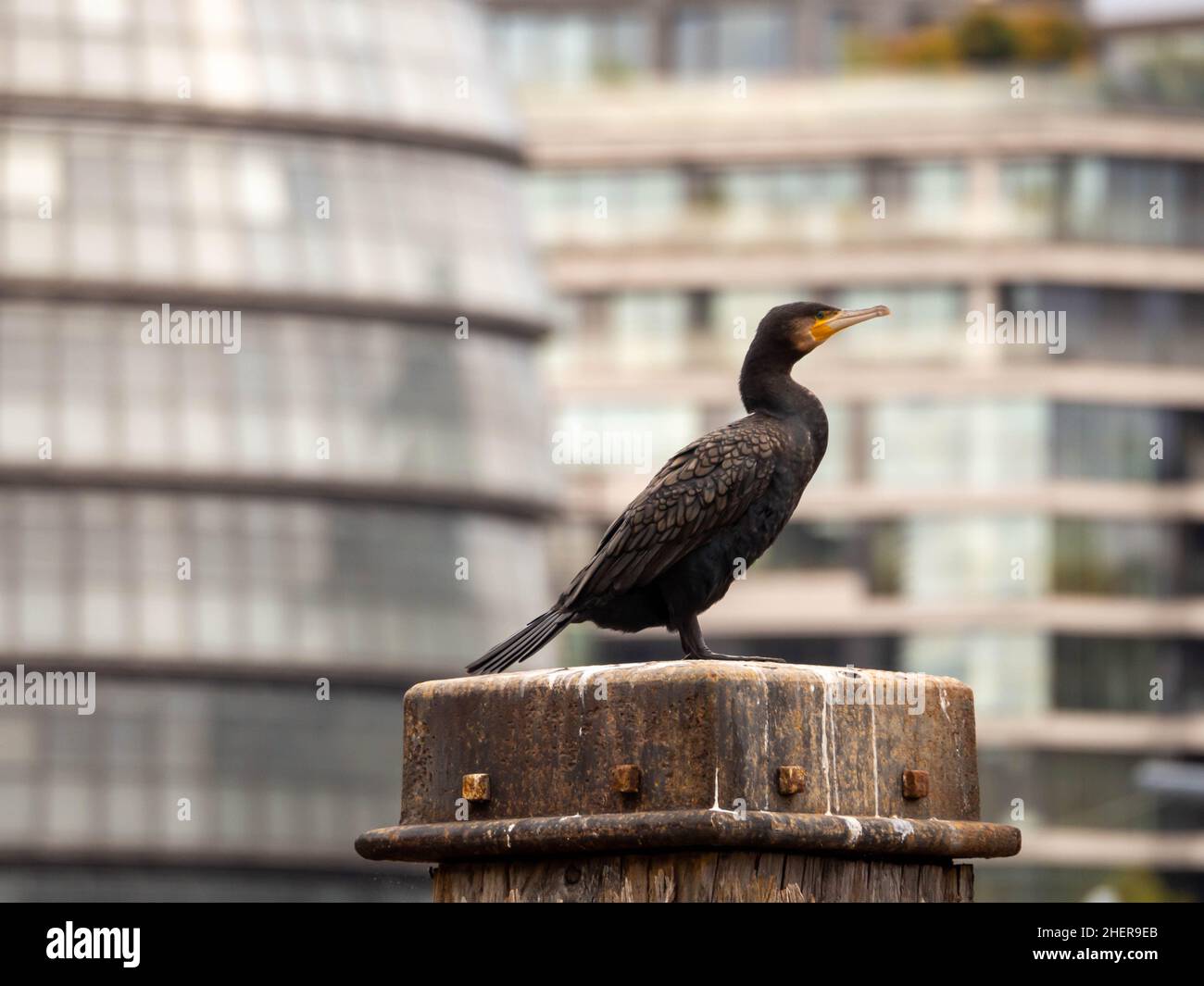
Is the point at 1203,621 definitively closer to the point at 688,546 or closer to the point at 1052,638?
the point at 1052,638

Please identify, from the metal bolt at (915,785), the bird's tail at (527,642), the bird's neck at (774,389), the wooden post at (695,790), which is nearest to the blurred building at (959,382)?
the bird's neck at (774,389)

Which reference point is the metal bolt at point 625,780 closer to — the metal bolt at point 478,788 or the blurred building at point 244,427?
the metal bolt at point 478,788

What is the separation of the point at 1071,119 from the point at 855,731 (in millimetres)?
73621

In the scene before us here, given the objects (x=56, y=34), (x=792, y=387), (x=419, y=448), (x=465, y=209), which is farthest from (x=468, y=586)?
(x=792, y=387)

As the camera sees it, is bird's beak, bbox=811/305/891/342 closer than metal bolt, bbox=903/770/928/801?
No

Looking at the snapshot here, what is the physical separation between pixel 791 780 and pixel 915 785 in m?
0.57

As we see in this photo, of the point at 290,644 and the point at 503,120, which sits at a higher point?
the point at 503,120

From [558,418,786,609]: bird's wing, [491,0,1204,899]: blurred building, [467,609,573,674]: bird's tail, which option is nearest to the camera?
[467,609,573,674]: bird's tail

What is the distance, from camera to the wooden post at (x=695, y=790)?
8766mm

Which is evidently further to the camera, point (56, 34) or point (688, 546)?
point (56, 34)

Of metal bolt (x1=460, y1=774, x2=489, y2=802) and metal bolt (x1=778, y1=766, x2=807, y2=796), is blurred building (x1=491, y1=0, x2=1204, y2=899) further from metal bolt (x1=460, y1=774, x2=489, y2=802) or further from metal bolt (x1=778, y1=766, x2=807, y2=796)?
metal bolt (x1=778, y1=766, x2=807, y2=796)

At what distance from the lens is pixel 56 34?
187 feet

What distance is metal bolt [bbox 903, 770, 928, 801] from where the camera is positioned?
929 centimetres

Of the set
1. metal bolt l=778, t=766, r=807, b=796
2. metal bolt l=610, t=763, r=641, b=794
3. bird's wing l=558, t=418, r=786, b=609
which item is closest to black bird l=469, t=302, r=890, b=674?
bird's wing l=558, t=418, r=786, b=609
